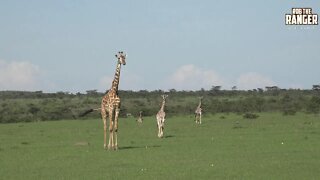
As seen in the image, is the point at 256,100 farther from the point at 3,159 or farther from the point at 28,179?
the point at 28,179

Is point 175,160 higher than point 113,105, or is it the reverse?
point 113,105

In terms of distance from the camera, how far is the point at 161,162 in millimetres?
19641

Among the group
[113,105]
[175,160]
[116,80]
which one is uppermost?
[116,80]

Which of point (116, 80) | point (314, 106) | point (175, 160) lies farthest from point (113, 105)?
point (314, 106)

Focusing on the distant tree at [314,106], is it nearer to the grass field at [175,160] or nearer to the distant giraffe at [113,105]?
the grass field at [175,160]

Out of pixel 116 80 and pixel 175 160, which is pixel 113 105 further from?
pixel 175 160

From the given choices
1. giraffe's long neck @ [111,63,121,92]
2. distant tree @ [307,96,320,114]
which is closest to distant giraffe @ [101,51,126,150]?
giraffe's long neck @ [111,63,121,92]

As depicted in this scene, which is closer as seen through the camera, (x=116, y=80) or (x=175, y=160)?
(x=175, y=160)

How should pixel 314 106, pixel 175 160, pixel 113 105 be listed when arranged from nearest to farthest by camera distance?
pixel 175 160 < pixel 113 105 < pixel 314 106

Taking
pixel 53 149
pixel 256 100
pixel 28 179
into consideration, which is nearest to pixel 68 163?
pixel 28 179

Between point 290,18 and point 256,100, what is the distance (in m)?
46.4

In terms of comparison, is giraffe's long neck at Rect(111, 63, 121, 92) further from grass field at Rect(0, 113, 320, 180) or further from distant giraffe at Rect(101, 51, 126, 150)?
grass field at Rect(0, 113, 320, 180)

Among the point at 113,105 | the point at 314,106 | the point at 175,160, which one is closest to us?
the point at 175,160

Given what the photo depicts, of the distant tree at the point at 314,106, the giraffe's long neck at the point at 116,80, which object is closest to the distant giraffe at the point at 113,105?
the giraffe's long neck at the point at 116,80
